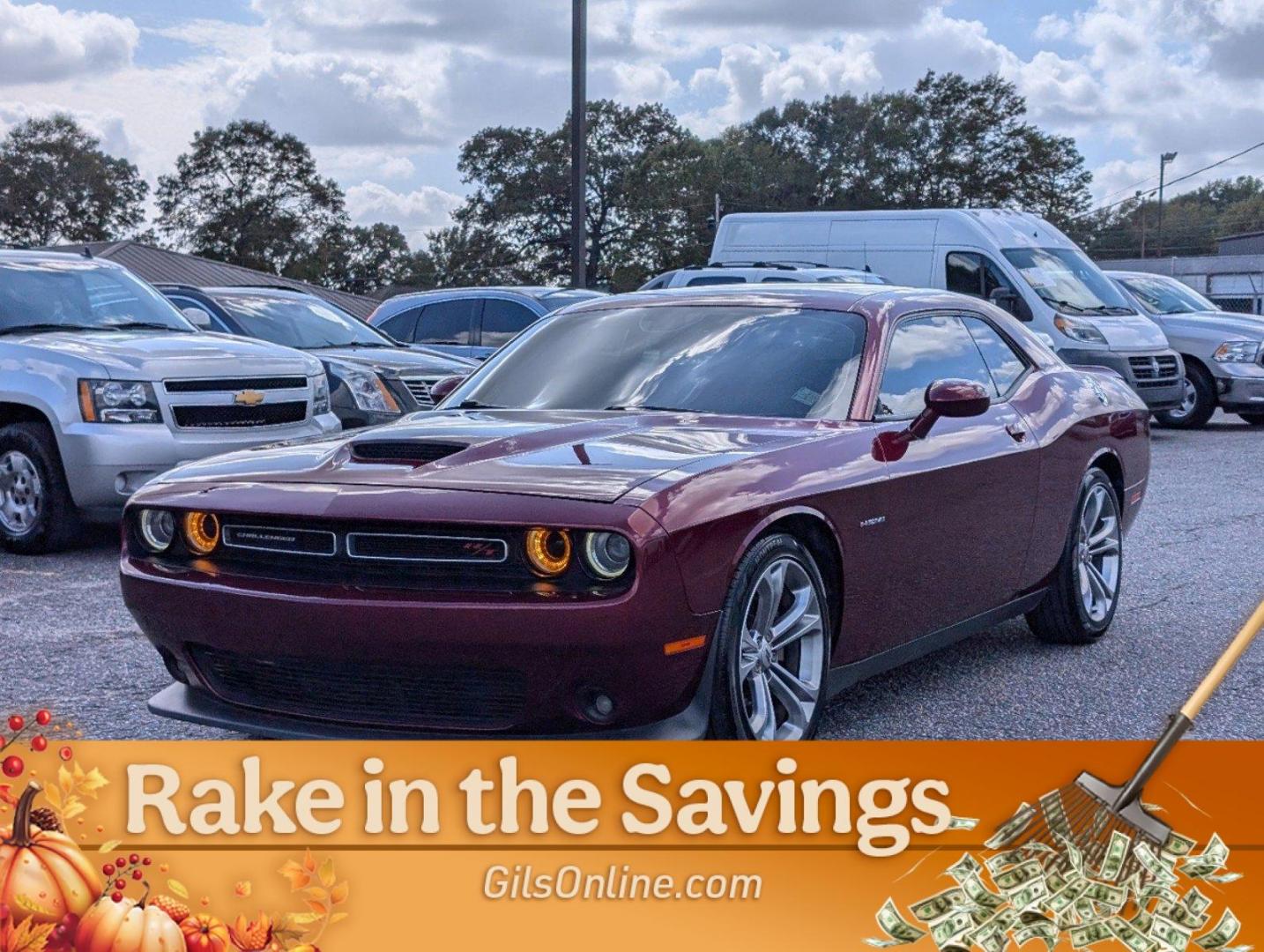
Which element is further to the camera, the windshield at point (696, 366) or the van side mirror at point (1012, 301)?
the van side mirror at point (1012, 301)

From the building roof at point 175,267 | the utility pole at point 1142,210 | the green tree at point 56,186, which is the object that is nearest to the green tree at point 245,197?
the green tree at point 56,186

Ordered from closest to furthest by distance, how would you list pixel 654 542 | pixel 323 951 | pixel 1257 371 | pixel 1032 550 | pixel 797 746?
pixel 323 951, pixel 654 542, pixel 797 746, pixel 1032 550, pixel 1257 371

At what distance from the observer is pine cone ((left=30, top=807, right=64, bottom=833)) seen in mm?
3254

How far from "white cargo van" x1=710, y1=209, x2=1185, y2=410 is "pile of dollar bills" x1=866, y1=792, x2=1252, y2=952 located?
1278 centimetres

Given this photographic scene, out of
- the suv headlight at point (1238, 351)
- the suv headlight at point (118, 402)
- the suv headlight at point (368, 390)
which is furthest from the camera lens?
the suv headlight at point (1238, 351)

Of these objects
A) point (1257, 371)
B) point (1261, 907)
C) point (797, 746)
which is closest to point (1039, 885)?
point (1261, 907)

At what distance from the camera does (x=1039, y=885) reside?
3084 mm

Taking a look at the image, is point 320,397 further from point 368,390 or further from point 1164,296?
point 1164,296

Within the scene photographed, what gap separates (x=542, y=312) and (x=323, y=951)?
11547 millimetres

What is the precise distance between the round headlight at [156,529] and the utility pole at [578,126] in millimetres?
14753

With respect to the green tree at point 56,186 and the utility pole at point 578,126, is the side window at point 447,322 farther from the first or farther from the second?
the green tree at point 56,186

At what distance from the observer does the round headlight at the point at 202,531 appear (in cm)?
431

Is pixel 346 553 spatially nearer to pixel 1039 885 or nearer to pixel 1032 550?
pixel 1039 885

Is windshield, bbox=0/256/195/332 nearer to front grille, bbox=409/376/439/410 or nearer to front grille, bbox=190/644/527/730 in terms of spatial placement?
front grille, bbox=409/376/439/410
